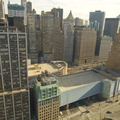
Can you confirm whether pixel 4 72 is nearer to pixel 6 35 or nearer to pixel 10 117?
pixel 6 35

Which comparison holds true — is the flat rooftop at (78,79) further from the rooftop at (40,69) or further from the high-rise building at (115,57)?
the high-rise building at (115,57)

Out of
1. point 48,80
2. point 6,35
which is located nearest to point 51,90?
point 48,80

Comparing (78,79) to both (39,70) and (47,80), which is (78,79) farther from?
(47,80)

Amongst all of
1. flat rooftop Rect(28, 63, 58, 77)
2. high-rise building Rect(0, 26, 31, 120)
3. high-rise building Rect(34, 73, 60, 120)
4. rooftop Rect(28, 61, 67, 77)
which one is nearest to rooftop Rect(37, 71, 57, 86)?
high-rise building Rect(34, 73, 60, 120)

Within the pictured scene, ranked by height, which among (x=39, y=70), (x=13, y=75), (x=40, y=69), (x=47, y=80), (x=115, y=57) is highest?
(x=115, y=57)

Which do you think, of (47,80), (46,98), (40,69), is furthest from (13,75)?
(40,69)

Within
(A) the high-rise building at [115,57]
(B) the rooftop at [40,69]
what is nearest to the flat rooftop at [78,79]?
(B) the rooftop at [40,69]
